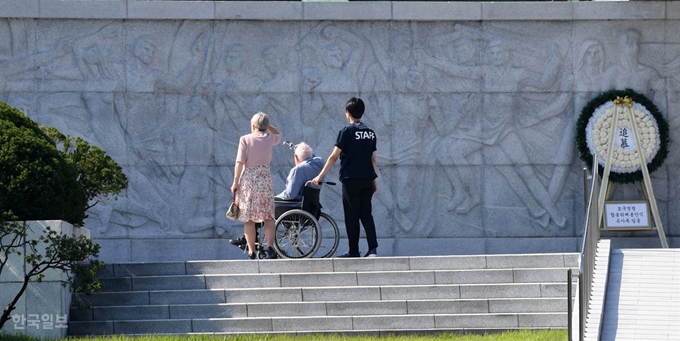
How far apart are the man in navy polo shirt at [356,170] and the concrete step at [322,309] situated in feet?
4.62

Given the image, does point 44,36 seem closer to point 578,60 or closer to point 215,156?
point 215,156

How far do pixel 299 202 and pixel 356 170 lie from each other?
718 millimetres

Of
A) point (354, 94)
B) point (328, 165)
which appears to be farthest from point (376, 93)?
point (328, 165)

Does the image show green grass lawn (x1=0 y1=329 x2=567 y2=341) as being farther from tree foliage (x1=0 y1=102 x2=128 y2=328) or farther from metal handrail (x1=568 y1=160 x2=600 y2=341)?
tree foliage (x1=0 y1=102 x2=128 y2=328)

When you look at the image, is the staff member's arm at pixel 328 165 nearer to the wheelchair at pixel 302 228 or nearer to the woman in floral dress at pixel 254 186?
the wheelchair at pixel 302 228

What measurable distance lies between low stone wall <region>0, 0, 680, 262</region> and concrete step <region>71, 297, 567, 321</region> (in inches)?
202

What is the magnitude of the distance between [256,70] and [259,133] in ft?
13.7

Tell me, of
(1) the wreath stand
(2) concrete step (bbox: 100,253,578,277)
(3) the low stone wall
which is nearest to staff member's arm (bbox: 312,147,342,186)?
(2) concrete step (bbox: 100,253,578,277)

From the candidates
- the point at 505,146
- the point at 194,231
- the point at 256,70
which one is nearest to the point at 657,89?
the point at 505,146

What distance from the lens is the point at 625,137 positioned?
16047mm

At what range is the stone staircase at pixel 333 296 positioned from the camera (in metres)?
10.4

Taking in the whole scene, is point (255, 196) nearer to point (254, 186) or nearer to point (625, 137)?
point (254, 186)

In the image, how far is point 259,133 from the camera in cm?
1195

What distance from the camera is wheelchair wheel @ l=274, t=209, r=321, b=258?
11.9 metres
